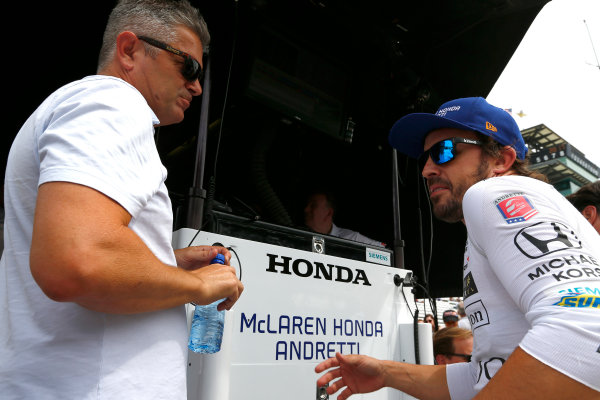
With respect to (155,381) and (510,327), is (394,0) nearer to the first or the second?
(510,327)

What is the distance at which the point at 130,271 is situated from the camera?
2.52 ft

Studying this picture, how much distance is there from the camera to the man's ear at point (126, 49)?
117cm

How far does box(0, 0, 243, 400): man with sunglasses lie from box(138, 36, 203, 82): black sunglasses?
304 millimetres

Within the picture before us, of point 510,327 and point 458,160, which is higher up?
point 458,160

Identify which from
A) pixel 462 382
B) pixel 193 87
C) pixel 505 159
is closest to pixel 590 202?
pixel 505 159

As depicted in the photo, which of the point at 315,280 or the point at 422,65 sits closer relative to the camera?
the point at 315,280

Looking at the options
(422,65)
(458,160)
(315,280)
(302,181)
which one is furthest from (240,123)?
(458,160)

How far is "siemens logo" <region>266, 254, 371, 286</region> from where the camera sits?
6.78 ft

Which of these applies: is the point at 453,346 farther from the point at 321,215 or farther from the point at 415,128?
the point at 415,128

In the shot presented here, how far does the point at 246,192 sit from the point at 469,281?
2.89 metres

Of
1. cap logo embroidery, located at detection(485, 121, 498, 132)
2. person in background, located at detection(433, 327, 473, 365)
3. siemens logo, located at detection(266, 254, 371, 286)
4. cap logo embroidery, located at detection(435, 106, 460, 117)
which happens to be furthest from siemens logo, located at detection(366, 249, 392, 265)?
person in background, located at detection(433, 327, 473, 365)

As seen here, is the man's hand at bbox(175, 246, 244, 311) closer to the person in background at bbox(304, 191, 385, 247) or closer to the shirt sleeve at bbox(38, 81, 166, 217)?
the shirt sleeve at bbox(38, 81, 166, 217)

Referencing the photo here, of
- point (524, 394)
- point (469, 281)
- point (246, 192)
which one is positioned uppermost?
point (246, 192)

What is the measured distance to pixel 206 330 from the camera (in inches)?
62.7
